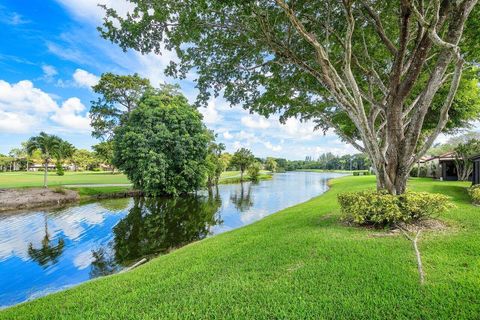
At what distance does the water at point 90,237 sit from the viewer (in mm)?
7379

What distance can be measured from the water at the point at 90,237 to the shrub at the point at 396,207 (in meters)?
7.69

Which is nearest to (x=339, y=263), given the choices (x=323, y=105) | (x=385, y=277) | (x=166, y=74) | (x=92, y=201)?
(x=385, y=277)

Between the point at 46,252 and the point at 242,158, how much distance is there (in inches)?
1638

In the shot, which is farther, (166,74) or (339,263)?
(166,74)

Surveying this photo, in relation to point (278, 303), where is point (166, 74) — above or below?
above

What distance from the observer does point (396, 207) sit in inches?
250

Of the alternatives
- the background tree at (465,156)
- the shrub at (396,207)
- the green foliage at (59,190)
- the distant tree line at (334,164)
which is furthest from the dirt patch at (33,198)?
the distant tree line at (334,164)

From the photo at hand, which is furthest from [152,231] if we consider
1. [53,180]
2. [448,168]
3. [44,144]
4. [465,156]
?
[448,168]

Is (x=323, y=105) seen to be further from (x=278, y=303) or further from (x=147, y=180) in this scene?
(x=147, y=180)

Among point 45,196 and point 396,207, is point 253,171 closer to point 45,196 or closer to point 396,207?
point 45,196

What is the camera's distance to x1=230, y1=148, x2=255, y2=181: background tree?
Result: 49.9 m

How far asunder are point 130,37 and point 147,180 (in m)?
16.1

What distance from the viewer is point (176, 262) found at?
6.21 m

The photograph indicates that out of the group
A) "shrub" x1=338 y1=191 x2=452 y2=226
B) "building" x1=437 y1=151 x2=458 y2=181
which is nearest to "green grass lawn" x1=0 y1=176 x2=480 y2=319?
"shrub" x1=338 y1=191 x2=452 y2=226
